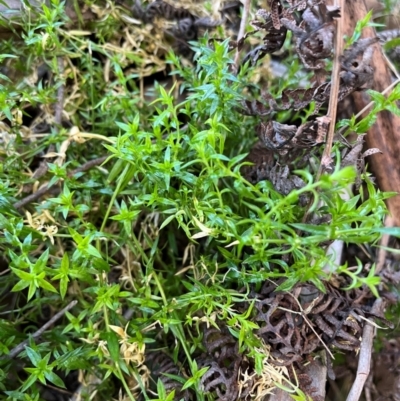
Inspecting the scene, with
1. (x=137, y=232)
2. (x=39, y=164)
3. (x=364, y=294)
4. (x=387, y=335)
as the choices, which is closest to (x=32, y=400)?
(x=137, y=232)

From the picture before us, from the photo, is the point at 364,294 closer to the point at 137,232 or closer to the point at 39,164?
the point at 137,232

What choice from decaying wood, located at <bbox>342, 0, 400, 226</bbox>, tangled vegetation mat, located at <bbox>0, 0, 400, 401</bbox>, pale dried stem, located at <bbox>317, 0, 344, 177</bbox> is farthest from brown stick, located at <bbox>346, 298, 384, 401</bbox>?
pale dried stem, located at <bbox>317, 0, 344, 177</bbox>

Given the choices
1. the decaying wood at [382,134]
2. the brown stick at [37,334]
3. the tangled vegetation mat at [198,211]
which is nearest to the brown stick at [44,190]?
the tangled vegetation mat at [198,211]

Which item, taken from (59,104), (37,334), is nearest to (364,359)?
(37,334)

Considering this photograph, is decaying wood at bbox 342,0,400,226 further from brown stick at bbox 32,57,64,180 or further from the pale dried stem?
brown stick at bbox 32,57,64,180

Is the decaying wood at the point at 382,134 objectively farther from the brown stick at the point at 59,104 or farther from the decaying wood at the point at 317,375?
the brown stick at the point at 59,104

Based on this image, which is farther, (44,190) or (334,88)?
(44,190)

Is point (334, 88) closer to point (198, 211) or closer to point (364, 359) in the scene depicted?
point (198, 211)
